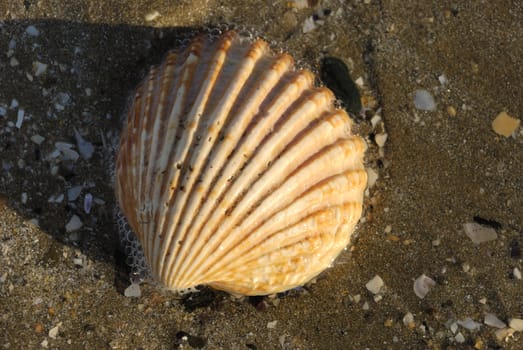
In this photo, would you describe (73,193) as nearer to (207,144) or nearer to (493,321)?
(207,144)

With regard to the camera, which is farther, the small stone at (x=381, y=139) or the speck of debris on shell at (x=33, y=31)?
the small stone at (x=381, y=139)

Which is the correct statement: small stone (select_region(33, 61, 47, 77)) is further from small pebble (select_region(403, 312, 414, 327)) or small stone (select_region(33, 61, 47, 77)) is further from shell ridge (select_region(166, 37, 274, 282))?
small pebble (select_region(403, 312, 414, 327))

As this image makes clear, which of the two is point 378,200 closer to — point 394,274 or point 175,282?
point 394,274

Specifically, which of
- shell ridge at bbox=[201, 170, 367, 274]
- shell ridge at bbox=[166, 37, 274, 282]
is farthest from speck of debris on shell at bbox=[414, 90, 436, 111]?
shell ridge at bbox=[166, 37, 274, 282]

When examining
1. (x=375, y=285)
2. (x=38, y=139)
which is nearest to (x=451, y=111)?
(x=375, y=285)

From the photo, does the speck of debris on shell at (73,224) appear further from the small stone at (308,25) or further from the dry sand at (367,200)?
the small stone at (308,25)

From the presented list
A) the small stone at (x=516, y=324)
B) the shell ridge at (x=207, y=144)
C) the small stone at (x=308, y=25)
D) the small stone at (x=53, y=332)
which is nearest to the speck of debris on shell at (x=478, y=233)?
the small stone at (x=516, y=324)
